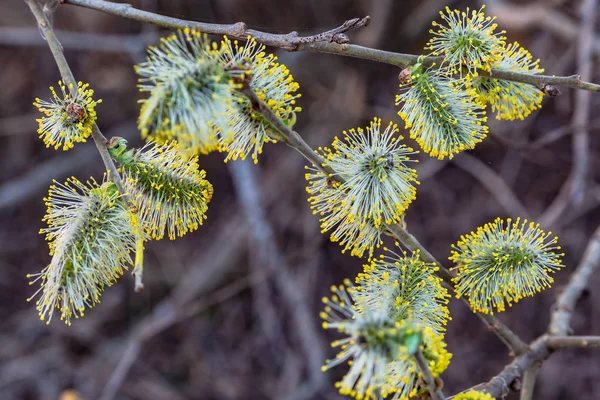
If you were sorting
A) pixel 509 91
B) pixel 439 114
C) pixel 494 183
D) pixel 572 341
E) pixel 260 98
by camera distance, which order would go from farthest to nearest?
pixel 494 183 → pixel 572 341 → pixel 509 91 → pixel 439 114 → pixel 260 98

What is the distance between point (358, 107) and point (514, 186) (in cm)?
124

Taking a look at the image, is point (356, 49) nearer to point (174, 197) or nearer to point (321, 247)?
point (174, 197)

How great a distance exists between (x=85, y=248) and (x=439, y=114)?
99 cm

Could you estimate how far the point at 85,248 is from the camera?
5.13ft

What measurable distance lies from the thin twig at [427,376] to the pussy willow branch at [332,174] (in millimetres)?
368

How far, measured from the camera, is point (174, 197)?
1.64m

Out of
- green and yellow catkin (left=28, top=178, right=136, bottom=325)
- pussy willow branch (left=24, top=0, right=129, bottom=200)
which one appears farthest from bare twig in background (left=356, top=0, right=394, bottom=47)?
green and yellow catkin (left=28, top=178, right=136, bottom=325)

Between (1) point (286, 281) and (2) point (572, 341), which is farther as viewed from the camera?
(1) point (286, 281)

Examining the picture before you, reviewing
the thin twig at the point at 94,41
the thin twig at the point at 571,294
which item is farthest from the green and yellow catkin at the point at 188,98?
the thin twig at the point at 94,41

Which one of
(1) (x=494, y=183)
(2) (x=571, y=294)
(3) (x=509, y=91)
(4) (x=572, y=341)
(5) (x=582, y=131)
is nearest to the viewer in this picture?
(3) (x=509, y=91)

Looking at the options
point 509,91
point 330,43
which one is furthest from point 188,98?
point 509,91

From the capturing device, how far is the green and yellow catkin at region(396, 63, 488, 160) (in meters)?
1.62

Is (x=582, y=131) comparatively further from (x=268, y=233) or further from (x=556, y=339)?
(x=268, y=233)

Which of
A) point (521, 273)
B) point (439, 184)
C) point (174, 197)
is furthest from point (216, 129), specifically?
point (439, 184)
